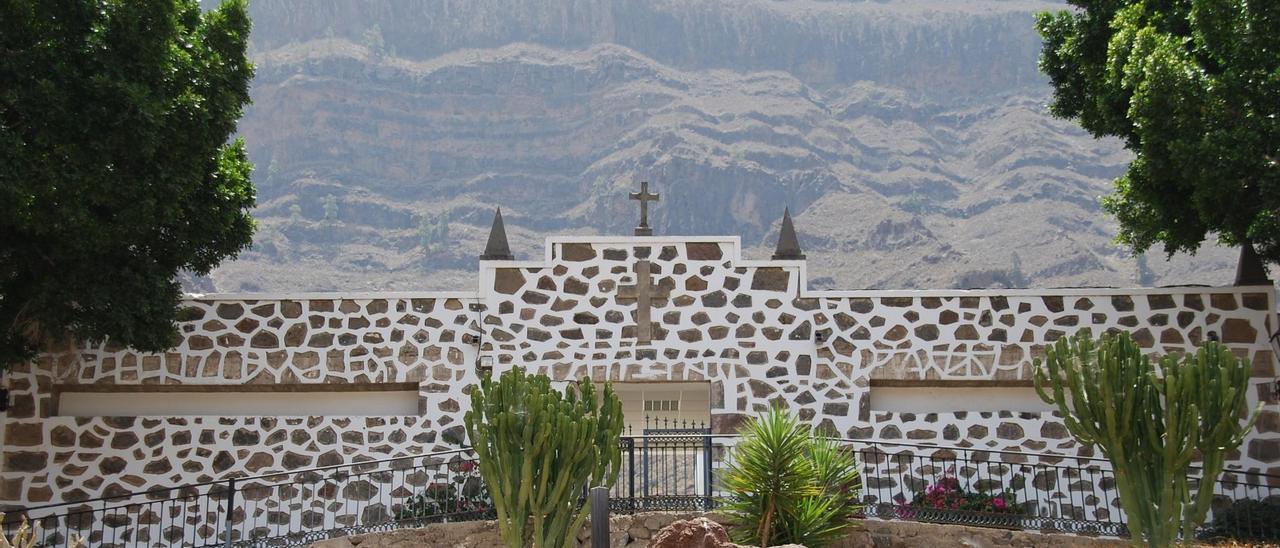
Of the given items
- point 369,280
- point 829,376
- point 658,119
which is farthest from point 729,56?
point 829,376

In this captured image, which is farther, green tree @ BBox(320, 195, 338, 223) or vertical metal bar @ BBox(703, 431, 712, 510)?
green tree @ BBox(320, 195, 338, 223)

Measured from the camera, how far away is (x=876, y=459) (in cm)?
1702

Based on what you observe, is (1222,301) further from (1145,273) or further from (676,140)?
(676,140)

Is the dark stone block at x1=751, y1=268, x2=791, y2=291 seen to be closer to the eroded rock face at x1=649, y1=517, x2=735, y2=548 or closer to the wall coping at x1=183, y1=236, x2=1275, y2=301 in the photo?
the wall coping at x1=183, y1=236, x2=1275, y2=301

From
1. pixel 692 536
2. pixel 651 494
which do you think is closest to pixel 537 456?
pixel 692 536

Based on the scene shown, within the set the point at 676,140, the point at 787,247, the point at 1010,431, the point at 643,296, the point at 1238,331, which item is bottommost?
the point at 1010,431

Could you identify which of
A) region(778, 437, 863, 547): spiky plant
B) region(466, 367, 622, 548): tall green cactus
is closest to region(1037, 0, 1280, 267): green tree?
region(778, 437, 863, 547): spiky plant

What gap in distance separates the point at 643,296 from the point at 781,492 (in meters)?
4.48

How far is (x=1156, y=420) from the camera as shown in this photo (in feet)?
42.0

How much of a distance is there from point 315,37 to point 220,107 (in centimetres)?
10840

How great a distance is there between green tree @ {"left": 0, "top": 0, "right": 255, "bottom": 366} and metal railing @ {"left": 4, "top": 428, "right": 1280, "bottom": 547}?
7.54 feet

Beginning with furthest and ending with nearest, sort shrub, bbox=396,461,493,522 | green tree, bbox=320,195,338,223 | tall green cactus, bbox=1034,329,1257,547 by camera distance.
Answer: green tree, bbox=320,195,338,223, shrub, bbox=396,461,493,522, tall green cactus, bbox=1034,329,1257,547

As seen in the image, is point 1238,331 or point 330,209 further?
point 330,209

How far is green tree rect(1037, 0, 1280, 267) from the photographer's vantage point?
14891 millimetres
